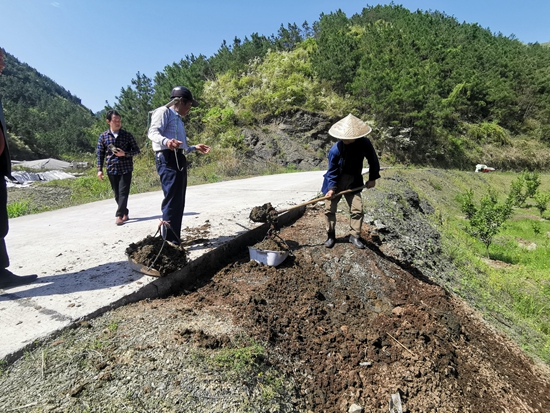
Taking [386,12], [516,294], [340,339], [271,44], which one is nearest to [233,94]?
[271,44]

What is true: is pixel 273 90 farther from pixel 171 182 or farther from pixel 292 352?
pixel 292 352

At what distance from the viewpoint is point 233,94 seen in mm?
26859

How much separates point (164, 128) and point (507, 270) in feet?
28.0

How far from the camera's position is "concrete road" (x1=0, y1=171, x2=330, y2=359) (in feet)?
→ 8.27

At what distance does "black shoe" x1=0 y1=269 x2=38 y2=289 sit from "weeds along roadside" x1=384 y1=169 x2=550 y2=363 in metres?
5.36

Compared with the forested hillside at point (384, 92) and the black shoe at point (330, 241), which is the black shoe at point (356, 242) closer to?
the black shoe at point (330, 241)

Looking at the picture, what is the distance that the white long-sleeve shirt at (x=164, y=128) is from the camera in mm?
3541

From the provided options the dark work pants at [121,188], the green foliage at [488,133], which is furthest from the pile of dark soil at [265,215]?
the green foliage at [488,133]

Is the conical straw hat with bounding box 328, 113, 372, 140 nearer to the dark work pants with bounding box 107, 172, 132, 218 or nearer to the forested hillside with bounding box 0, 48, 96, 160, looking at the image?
the dark work pants with bounding box 107, 172, 132, 218

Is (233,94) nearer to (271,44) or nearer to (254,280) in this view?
(271,44)

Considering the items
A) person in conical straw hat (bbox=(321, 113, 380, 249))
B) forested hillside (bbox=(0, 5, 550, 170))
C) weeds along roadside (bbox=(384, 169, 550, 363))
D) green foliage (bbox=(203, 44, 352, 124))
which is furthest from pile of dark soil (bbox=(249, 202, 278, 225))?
green foliage (bbox=(203, 44, 352, 124))

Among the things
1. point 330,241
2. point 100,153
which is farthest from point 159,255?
point 100,153

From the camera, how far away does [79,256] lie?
3.84m

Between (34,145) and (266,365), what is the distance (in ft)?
214
